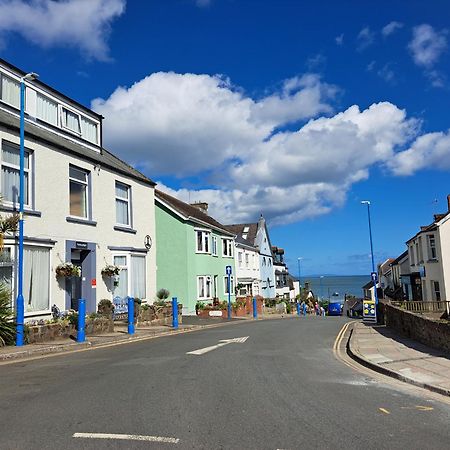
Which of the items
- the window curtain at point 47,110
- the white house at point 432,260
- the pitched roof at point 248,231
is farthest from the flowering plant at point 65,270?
the pitched roof at point 248,231

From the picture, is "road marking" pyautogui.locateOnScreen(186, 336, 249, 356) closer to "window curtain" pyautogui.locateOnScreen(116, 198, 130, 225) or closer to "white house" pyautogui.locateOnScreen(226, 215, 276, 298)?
"window curtain" pyautogui.locateOnScreen(116, 198, 130, 225)

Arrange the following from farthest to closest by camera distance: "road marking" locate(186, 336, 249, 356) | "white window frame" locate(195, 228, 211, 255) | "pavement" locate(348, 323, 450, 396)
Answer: "white window frame" locate(195, 228, 211, 255), "road marking" locate(186, 336, 249, 356), "pavement" locate(348, 323, 450, 396)

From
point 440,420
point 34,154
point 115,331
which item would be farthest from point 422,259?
point 440,420

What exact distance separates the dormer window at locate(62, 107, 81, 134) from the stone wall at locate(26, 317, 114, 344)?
862 centimetres

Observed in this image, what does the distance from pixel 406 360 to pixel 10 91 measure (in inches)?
631

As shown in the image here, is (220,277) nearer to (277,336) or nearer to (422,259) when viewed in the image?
(422,259)

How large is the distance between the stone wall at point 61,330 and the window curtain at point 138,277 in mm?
4685

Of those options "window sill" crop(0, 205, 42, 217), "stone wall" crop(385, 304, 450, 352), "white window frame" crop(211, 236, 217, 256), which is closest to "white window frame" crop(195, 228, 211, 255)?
"white window frame" crop(211, 236, 217, 256)

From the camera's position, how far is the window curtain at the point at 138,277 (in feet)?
74.5

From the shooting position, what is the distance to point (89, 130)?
2266 centimetres

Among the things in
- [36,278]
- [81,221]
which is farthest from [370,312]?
[36,278]

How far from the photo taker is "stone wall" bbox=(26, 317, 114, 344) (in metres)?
14.2

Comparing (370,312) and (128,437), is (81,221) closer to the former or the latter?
(128,437)

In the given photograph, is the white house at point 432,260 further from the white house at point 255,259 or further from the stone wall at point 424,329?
the stone wall at point 424,329
